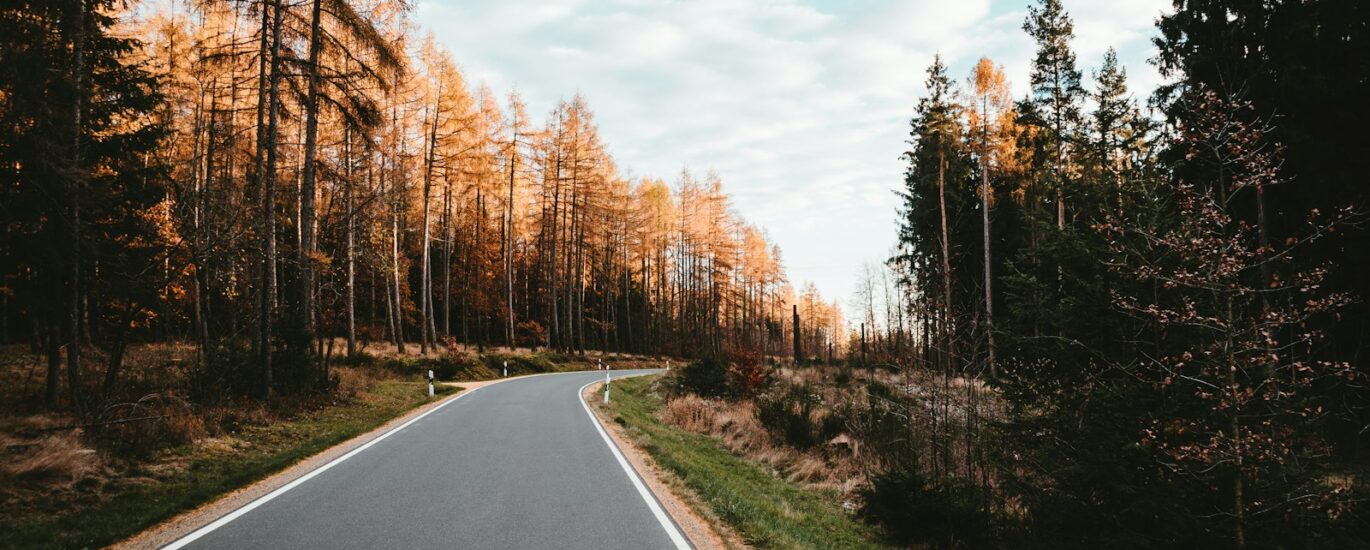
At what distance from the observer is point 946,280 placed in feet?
28.1

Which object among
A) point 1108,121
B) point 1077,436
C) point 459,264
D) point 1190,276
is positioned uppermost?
point 1108,121

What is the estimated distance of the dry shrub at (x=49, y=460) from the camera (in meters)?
7.02

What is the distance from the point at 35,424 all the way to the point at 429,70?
2128cm

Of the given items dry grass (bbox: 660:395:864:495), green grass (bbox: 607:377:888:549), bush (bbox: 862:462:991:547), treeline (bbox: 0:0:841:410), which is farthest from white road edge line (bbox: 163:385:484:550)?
dry grass (bbox: 660:395:864:495)

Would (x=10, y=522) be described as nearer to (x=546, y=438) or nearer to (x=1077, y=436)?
(x=546, y=438)

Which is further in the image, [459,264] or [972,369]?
[459,264]

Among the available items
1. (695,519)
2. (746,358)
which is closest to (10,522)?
(695,519)

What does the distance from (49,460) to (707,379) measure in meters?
18.7

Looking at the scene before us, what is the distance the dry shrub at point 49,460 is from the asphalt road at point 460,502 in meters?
2.45

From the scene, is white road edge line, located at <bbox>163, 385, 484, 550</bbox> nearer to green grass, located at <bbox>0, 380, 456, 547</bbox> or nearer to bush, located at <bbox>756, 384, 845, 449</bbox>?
green grass, located at <bbox>0, 380, 456, 547</bbox>

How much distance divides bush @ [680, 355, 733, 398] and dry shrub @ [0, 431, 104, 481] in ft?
56.5

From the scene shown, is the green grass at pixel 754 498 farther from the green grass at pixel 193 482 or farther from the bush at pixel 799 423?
the green grass at pixel 193 482

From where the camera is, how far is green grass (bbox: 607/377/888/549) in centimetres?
699

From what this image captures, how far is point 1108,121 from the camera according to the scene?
24.0m
